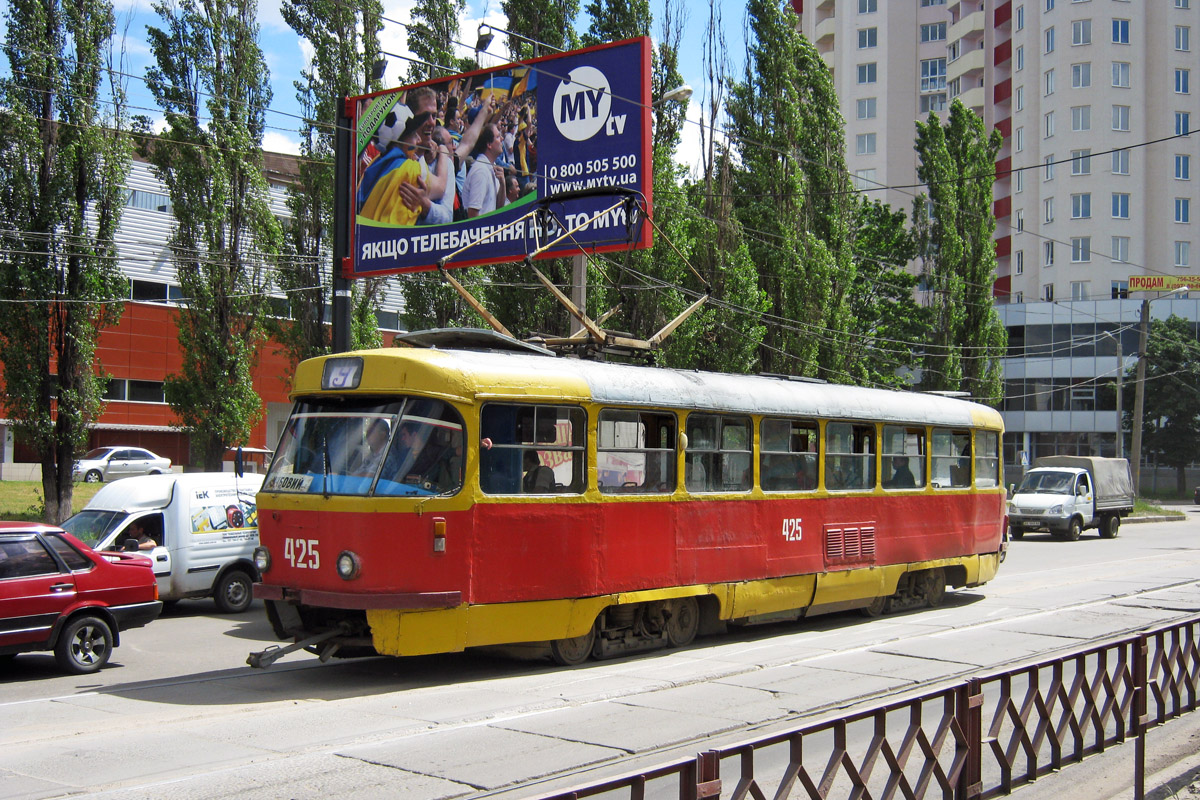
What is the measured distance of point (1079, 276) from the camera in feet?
199

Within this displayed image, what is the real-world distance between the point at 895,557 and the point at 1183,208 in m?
55.5

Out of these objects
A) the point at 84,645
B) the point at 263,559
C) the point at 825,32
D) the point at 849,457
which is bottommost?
the point at 84,645

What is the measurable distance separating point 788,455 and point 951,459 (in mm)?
4239

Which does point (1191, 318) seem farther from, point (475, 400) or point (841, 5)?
point (475, 400)

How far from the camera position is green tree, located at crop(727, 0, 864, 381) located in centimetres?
3444

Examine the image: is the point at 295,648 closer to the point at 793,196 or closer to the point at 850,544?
the point at 850,544

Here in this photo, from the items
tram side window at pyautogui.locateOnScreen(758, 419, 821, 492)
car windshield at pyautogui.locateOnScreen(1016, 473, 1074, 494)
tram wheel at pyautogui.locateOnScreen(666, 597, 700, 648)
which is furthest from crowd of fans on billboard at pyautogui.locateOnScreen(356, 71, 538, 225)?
car windshield at pyautogui.locateOnScreen(1016, 473, 1074, 494)

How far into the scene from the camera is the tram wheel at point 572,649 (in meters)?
10.8

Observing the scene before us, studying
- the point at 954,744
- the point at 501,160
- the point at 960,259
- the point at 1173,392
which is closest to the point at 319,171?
the point at 501,160

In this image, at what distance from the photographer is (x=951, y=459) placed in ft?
54.1

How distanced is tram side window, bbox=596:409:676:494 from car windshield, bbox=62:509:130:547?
7653 millimetres

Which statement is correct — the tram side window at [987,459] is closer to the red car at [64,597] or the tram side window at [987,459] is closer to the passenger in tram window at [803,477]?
the passenger in tram window at [803,477]

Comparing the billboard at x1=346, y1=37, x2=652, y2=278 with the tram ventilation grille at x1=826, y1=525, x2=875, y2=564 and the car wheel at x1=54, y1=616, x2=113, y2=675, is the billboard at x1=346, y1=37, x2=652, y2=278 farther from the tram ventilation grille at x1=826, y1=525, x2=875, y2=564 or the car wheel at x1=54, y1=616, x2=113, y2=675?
the car wheel at x1=54, y1=616, x2=113, y2=675

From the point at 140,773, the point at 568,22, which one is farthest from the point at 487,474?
the point at 568,22
